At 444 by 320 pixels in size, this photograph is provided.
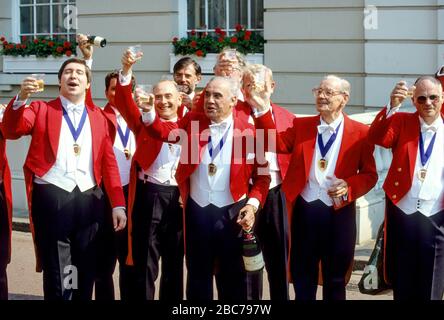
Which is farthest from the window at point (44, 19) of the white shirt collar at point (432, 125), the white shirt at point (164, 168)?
the white shirt collar at point (432, 125)

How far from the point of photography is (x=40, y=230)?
6723 millimetres

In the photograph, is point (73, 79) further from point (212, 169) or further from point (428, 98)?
point (428, 98)

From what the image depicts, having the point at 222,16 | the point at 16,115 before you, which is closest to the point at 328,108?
the point at 16,115

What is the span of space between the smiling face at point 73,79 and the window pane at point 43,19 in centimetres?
918

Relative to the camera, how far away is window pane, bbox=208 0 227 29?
45.5 feet

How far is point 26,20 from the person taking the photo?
1596 cm

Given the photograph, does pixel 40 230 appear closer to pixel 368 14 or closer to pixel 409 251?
pixel 409 251

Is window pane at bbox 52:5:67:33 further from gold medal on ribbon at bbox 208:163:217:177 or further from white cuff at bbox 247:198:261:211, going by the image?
white cuff at bbox 247:198:261:211

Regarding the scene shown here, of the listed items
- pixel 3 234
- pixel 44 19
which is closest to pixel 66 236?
pixel 3 234

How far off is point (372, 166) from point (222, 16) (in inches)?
297

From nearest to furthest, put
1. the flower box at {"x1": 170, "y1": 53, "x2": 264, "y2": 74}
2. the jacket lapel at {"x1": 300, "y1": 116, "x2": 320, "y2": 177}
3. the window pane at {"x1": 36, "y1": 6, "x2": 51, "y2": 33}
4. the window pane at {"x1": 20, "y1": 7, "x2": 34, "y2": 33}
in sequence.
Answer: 1. the jacket lapel at {"x1": 300, "y1": 116, "x2": 320, "y2": 177}
2. the flower box at {"x1": 170, "y1": 53, "x2": 264, "y2": 74}
3. the window pane at {"x1": 36, "y1": 6, "x2": 51, "y2": 33}
4. the window pane at {"x1": 20, "y1": 7, "x2": 34, "y2": 33}

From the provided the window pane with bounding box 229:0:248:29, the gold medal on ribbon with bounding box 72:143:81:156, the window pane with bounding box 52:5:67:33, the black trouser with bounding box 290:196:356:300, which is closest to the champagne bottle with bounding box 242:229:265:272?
the black trouser with bounding box 290:196:356:300

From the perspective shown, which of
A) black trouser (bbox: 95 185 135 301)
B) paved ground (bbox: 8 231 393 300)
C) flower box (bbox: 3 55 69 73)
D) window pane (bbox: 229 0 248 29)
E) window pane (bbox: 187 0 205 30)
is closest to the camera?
black trouser (bbox: 95 185 135 301)

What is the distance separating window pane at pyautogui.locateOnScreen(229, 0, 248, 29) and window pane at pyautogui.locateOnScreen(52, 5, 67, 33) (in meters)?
2.93
